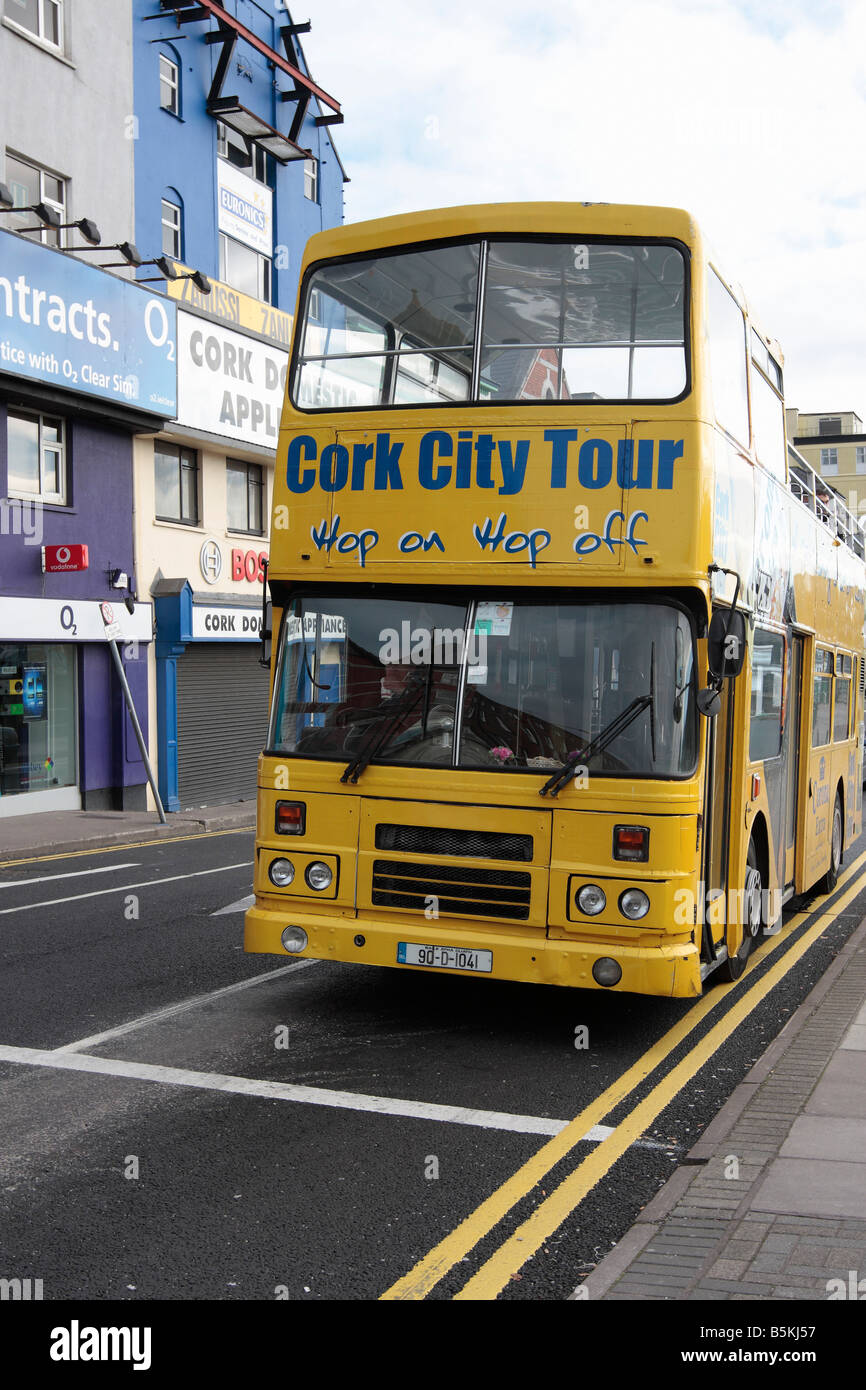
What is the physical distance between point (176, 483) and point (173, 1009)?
53.7 feet

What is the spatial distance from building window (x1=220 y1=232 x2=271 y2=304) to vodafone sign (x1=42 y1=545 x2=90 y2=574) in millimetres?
8768

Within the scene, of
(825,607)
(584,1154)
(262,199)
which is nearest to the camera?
(584,1154)

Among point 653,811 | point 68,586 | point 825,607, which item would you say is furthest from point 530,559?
point 68,586

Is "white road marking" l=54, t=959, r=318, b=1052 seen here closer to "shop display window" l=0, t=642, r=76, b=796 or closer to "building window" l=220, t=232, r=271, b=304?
"shop display window" l=0, t=642, r=76, b=796

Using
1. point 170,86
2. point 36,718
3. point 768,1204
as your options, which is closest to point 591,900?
point 768,1204

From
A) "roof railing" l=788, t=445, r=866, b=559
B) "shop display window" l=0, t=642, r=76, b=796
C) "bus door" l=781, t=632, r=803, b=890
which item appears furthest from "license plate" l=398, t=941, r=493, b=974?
"shop display window" l=0, t=642, r=76, b=796

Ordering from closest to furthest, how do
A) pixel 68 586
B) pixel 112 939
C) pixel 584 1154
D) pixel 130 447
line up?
pixel 584 1154
pixel 112 939
pixel 68 586
pixel 130 447

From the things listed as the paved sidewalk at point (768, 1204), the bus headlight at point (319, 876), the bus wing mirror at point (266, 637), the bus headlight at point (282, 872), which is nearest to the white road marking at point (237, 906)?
the bus wing mirror at point (266, 637)

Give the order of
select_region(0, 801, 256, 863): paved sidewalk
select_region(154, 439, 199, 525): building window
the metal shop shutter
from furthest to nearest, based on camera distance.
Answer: the metal shop shutter, select_region(154, 439, 199, 525): building window, select_region(0, 801, 256, 863): paved sidewalk

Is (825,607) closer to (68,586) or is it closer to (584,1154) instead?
(584,1154)

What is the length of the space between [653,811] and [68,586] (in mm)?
14881

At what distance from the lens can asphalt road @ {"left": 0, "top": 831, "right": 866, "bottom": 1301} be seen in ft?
14.4

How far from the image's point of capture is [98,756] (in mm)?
20781

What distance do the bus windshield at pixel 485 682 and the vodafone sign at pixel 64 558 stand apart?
40.5ft
